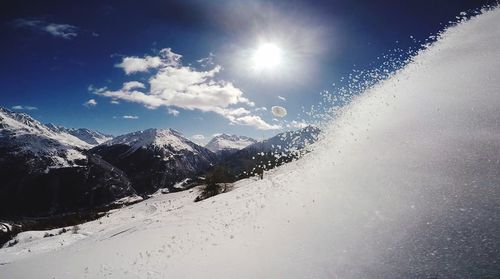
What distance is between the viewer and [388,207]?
11.8 meters

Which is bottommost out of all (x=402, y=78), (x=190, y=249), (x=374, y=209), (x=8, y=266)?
(x=8, y=266)

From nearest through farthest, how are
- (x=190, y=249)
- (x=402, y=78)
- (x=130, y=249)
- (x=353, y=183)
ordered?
1. (x=353, y=183)
2. (x=190, y=249)
3. (x=130, y=249)
4. (x=402, y=78)

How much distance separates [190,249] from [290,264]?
24.0 ft

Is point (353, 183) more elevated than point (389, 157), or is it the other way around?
point (389, 157)

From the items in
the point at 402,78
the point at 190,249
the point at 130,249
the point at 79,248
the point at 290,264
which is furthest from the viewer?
the point at 79,248

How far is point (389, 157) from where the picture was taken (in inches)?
588

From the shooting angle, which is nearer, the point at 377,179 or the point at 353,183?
the point at 377,179

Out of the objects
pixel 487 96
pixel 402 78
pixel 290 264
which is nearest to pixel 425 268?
pixel 290 264

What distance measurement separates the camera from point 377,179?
13922 millimetres

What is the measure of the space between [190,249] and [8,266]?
20.2 metres

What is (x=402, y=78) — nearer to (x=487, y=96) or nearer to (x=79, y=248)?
(x=487, y=96)

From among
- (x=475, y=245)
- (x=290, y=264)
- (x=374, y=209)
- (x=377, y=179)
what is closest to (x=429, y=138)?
(x=377, y=179)

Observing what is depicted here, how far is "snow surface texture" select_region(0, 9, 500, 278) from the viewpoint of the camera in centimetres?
957

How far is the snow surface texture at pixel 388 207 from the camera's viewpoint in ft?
31.4
